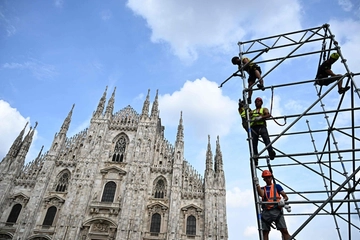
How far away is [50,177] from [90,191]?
4.95 meters

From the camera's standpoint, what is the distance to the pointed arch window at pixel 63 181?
26.4 metres

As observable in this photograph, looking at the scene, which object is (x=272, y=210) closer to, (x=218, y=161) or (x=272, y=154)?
(x=272, y=154)

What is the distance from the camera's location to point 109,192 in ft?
85.3

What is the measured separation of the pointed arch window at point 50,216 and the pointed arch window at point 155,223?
32.3ft

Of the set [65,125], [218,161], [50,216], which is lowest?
[50,216]

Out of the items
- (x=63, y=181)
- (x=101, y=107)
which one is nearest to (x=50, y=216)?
(x=63, y=181)

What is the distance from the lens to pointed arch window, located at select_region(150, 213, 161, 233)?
23.9 metres

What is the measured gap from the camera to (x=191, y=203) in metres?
24.7

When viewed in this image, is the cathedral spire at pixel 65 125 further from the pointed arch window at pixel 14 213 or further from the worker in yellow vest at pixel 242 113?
the worker in yellow vest at pixel 242 113

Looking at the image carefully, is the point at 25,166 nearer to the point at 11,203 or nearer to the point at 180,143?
the point at 11,203

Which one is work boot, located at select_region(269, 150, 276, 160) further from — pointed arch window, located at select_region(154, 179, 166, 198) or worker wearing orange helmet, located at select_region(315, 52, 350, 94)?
pointed arch window, located at select_region(154, 179, 166, 198)

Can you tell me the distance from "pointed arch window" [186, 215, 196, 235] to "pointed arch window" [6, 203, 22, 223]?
17023 mm

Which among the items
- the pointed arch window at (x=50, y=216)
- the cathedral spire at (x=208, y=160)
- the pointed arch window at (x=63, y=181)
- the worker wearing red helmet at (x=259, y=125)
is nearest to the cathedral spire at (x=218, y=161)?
the cathedral spire at (x=208, y=160)

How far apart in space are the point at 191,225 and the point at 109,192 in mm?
9100
